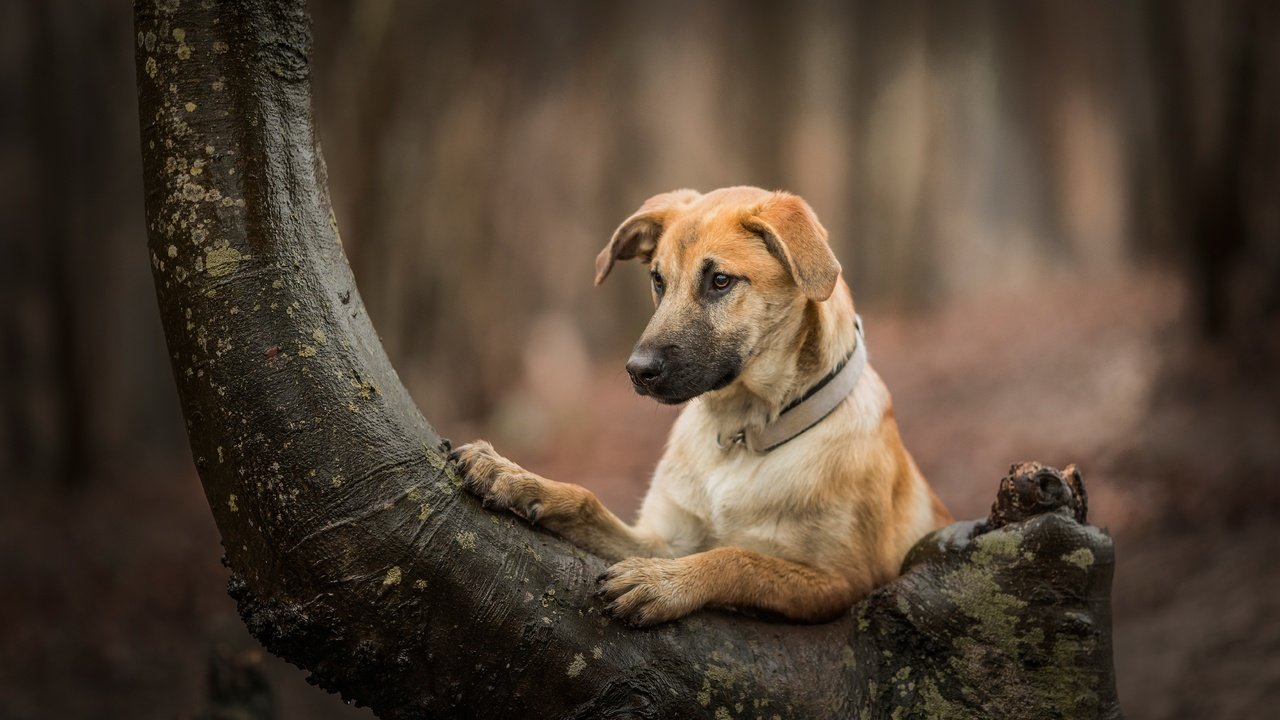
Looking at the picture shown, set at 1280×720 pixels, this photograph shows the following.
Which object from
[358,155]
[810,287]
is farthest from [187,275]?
[358,155]

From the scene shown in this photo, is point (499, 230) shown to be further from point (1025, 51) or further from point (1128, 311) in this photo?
point (1025, 51)

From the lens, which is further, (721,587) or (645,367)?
(645,367)

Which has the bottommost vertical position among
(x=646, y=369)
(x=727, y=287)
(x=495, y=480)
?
(x=495, y=480)

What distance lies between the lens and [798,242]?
3412 mm

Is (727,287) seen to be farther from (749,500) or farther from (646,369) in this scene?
(749,500)

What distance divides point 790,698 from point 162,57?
2.40 metres

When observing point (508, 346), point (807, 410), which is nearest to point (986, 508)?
point (508, 346)

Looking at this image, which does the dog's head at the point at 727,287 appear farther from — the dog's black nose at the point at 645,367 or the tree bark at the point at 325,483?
the tree bark at the point at 325,483

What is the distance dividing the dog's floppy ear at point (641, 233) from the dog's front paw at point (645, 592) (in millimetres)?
1298

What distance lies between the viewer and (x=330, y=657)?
2.50 m

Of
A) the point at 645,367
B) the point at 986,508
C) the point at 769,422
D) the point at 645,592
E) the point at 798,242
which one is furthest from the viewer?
the point at 986,508

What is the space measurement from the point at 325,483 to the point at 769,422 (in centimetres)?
166

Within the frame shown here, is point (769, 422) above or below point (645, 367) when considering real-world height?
below

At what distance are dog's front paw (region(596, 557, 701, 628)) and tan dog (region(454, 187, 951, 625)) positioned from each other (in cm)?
35
